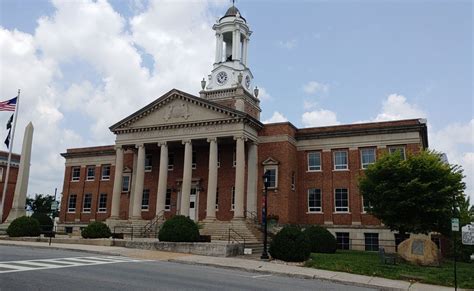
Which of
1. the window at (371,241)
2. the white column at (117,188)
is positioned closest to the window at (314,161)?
the window at (371,241)

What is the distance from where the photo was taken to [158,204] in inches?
1463

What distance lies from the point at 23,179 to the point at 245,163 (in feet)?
65.9

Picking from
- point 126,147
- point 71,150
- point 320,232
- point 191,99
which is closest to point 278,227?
point 320,232

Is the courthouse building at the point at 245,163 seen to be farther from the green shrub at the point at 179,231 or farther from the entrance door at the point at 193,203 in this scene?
the green shrub at the point at 179,231

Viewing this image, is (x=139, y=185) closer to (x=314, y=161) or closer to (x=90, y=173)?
(x=90, y=173)

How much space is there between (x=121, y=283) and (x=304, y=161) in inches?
1099

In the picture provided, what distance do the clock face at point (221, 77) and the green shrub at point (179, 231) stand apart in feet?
75.1

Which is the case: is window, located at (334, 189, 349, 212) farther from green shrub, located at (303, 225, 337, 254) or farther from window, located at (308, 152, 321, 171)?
green shrub, located at (303, 225, 337, 254)

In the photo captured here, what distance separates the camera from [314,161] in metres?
38.8

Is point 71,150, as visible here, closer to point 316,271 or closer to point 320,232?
point 320,232

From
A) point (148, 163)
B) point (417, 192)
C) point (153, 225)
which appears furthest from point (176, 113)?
point (417, 192)

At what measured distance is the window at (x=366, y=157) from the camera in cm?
3678

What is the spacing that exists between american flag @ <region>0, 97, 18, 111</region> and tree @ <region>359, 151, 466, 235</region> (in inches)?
1176

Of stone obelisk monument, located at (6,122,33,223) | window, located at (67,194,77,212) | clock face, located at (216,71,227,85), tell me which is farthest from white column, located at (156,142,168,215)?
window, located at (67,194,77,212)
